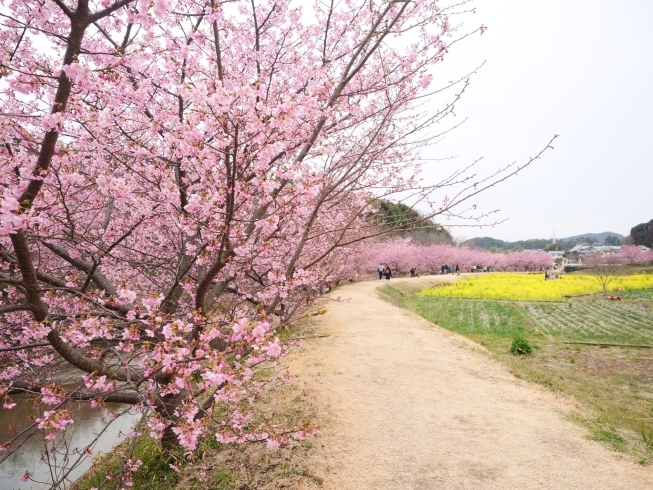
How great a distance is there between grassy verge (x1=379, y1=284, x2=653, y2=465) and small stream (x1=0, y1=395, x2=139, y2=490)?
26.5 feet

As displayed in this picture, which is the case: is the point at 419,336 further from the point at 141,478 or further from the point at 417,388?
the point at 141,478

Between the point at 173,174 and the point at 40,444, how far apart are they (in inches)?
317

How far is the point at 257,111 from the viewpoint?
354cm

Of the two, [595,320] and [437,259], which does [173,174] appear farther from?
[437,259]

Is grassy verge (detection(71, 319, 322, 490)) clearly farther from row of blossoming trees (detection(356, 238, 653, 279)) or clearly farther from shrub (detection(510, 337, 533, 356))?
row of blossoming trees (detection(356, 238, 653, 279))

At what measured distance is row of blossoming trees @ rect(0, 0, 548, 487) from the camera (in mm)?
2967

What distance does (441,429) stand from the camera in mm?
5773

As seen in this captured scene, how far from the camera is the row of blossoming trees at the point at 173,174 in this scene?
297 cm

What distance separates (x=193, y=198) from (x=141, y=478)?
4222mm

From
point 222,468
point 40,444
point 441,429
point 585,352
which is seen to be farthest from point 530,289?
point 40,444

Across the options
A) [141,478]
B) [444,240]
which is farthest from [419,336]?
[444,240]

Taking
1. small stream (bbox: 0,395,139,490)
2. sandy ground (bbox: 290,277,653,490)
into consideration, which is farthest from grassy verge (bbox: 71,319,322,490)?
small stream (bbox: 0,395,139,490)

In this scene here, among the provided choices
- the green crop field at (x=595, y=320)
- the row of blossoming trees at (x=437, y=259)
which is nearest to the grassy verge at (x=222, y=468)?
the green crop field at (x=595, y=320)

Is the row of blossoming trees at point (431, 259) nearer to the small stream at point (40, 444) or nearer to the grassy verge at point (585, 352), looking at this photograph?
the grassy verge at point (585, 352)
